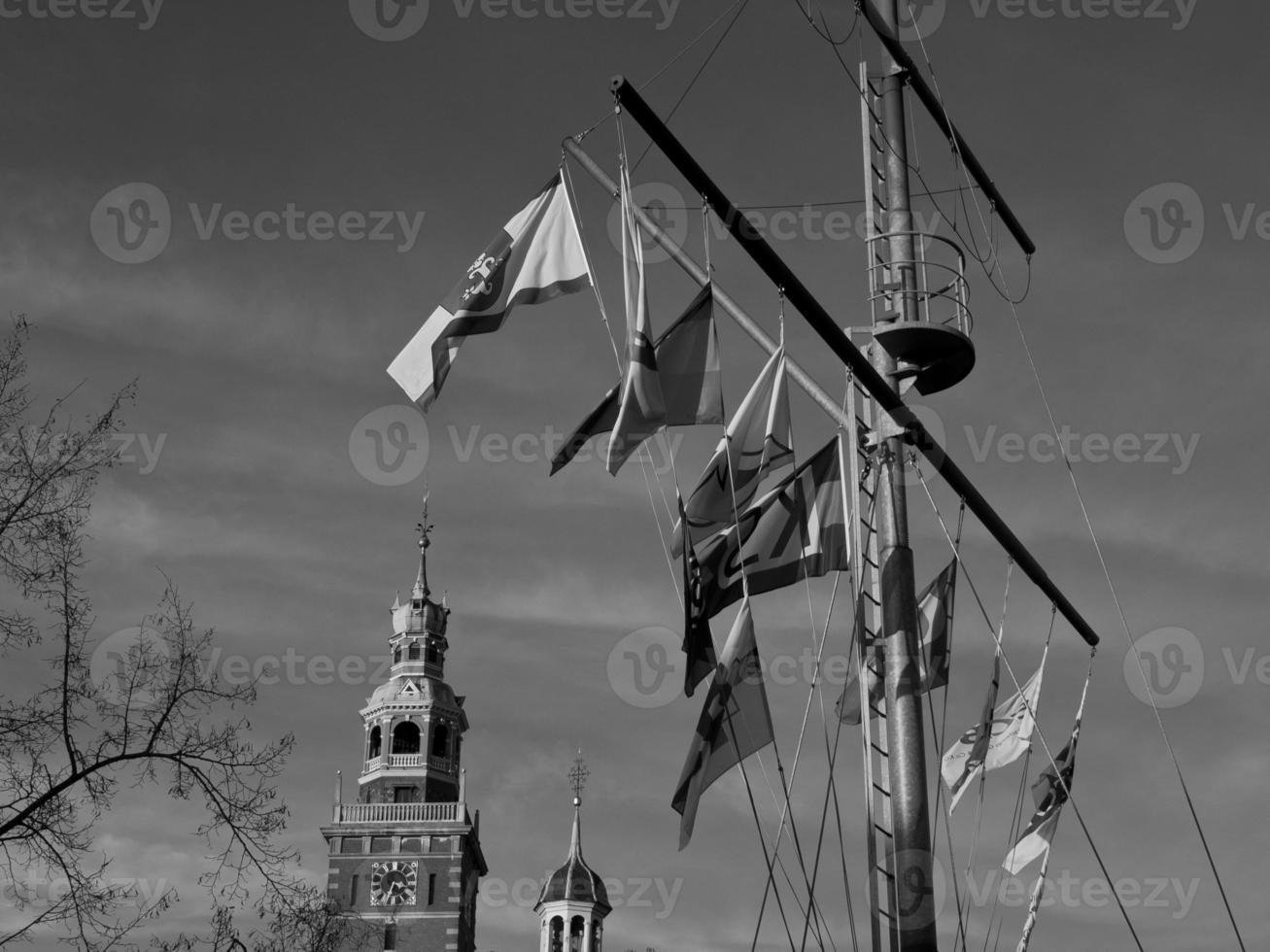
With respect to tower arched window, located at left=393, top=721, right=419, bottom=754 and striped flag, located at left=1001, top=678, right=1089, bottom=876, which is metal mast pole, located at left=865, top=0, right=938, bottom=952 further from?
tower arched window, located at left=393, top=721, right=419, bottom=754

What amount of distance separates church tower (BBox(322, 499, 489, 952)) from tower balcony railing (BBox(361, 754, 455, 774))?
0.17 feet

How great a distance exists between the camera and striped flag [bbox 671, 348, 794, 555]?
15.7 m

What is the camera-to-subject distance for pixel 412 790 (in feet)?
281

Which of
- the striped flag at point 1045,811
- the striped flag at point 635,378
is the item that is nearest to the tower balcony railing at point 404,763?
the striped flag at point 1045,811

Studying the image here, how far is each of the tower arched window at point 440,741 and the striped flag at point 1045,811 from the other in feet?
219

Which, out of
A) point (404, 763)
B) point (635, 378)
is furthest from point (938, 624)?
point (404, 763)

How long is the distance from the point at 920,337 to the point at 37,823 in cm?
986

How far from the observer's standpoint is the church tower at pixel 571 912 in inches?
3755

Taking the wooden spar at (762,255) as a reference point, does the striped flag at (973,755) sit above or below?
below

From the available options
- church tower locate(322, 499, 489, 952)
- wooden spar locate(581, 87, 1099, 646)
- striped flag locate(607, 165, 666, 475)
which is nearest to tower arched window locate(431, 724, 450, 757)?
church tower locate(322, 499, 489, 952)

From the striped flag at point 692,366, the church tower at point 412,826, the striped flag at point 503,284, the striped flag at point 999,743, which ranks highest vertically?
the church tower at point 412,826

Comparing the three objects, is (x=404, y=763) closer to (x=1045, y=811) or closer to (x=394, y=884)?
(x=394, y=884)

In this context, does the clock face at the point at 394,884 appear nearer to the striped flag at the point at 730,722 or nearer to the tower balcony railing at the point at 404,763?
the tower balcony railing at the point at 404,763

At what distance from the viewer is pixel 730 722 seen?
15.1 metres
